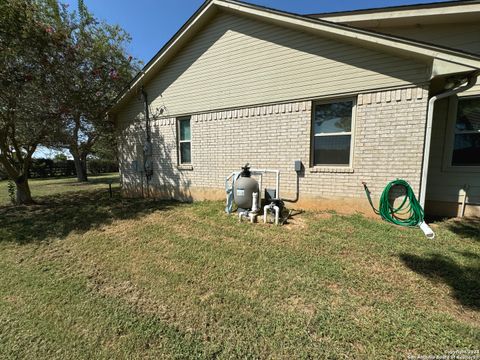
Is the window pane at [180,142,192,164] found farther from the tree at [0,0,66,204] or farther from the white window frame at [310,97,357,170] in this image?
the white window frame at [310,97,357,170]

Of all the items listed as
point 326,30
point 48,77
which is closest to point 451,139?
point 326,30

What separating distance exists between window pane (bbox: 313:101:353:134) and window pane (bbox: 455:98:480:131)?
244cm

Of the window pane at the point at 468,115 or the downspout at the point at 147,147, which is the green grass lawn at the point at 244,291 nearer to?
the window pane at the point at 468,115

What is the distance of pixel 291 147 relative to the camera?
5672mm

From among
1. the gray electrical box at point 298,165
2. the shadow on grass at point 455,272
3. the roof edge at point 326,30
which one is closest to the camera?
the shadow on grass at point 455,272

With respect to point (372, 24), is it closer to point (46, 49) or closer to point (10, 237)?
point (46, 49)

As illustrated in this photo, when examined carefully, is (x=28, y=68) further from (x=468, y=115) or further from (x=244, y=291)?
(x=468, y=115)

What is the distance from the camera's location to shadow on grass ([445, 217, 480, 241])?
4071mm

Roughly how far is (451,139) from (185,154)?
7365mm

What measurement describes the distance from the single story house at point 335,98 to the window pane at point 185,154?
0.26 meters

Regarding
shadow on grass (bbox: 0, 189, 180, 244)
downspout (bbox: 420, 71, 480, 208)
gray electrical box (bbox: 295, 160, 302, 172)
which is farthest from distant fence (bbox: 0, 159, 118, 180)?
downspout (bbox: 420, 71, 480, 208)

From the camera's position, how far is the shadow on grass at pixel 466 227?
4.07 m

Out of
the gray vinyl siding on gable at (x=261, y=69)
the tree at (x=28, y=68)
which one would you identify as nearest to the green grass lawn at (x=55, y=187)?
the tree at (x=28, y=68)

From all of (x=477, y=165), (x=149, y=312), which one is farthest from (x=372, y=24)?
(x=149, y=312)
